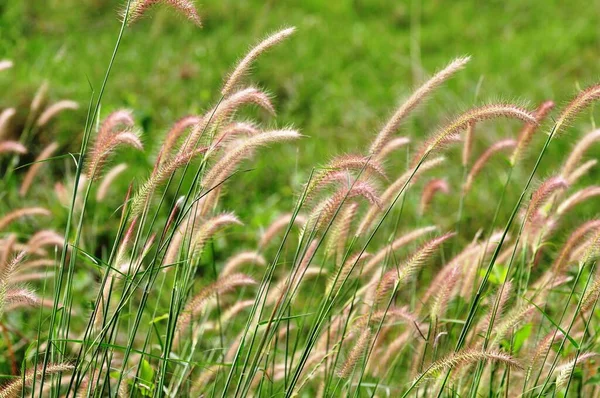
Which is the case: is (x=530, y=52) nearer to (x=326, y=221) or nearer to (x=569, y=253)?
(x=569, y=253)

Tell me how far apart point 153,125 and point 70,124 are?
1.44 feet

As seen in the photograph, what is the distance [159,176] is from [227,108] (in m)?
0.18

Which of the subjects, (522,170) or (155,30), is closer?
(522,170)

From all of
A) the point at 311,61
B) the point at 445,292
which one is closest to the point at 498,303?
the point at 445,292

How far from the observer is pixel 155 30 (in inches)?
215

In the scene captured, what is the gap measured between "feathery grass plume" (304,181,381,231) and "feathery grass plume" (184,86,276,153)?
194 mm

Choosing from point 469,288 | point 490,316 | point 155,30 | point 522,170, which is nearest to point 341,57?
point 155,30

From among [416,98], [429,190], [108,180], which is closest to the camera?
[416,98]

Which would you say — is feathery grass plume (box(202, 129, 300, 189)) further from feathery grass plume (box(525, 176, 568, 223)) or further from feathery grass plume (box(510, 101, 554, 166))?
feathery grass plume (box(510, 101, 554, 166))

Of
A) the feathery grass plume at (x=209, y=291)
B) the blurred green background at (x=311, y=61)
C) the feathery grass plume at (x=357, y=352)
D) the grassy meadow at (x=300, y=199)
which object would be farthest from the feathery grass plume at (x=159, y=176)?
the blurred green background at (x=311, y=61)

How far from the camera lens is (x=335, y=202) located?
1.66 meters

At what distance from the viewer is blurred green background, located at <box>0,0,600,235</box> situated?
4527 mm

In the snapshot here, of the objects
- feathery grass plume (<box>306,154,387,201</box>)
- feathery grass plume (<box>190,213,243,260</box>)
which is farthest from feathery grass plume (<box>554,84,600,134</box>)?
feathery grass plume (<box>190,213,243,260</box>)

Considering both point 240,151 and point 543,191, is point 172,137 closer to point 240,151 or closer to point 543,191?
point 240,151
